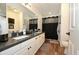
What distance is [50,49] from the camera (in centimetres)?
154

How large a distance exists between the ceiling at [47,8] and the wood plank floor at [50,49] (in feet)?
1.35

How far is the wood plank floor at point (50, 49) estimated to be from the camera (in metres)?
1.46

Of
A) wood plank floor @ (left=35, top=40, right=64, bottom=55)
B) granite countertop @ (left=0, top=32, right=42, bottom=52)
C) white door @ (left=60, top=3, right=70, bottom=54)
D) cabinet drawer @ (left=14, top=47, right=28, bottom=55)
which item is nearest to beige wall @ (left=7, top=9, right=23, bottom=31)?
granite countertop @ (left=0, top=32, right=42, bottom=52)

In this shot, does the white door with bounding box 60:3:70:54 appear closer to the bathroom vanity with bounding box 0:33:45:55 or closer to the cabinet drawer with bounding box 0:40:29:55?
the bathroom vanity with bounding box 0:33:45:55

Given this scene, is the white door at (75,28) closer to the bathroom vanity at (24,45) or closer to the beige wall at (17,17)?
the bathroom vanity at (24,45)

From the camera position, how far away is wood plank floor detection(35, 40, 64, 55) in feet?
4.78

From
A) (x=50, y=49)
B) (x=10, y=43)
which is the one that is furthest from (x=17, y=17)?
(x=50, y=49)

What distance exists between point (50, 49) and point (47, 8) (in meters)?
0.57

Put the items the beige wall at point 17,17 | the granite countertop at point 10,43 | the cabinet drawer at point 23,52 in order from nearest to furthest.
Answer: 1. the granite countertop at point 10,43
2. the cabinet drawer at point 23,52
3. the beige wall at point 17,17

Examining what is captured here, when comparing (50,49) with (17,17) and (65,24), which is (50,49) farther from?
(17,17)

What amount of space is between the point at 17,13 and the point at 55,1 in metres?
0.56

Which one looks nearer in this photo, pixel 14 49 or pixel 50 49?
pixel 14 49

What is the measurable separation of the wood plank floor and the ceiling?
0.41 metres

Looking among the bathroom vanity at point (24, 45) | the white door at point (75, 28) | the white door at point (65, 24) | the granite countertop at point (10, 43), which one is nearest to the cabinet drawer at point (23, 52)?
the bathroom vanity at point (24, 45)
